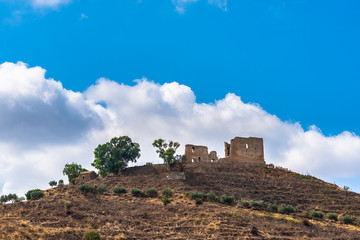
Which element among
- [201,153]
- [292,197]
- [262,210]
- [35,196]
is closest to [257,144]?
[201,153]

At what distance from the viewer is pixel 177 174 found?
47.1 metres

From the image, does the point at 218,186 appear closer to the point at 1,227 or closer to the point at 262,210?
the point at 262,210

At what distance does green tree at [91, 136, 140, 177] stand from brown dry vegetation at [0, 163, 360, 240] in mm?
2915

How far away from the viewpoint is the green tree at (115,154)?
51469 millimetres

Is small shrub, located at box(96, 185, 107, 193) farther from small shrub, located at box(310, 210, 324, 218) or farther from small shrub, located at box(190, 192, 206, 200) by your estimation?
small shrub, located at box(310, 210, 324, 218)

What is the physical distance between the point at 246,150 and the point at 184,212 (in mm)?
24399

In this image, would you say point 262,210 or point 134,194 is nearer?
point 262,210

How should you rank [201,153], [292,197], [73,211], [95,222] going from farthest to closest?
[201,153]
[292,197]
[73,211]
[95,222]

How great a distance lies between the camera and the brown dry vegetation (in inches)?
1153

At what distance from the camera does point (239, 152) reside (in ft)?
185

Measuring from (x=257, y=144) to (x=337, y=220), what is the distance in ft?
68.6

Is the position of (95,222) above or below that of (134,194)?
below

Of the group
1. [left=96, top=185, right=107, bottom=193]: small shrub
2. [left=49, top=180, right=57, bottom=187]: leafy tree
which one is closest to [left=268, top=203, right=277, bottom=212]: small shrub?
[left=96, top=185, right=107, bottom=193]: small shrub

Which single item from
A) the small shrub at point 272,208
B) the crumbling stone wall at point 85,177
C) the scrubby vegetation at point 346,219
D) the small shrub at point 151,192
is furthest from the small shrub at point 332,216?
the crumbling stone wall at point 85,177
